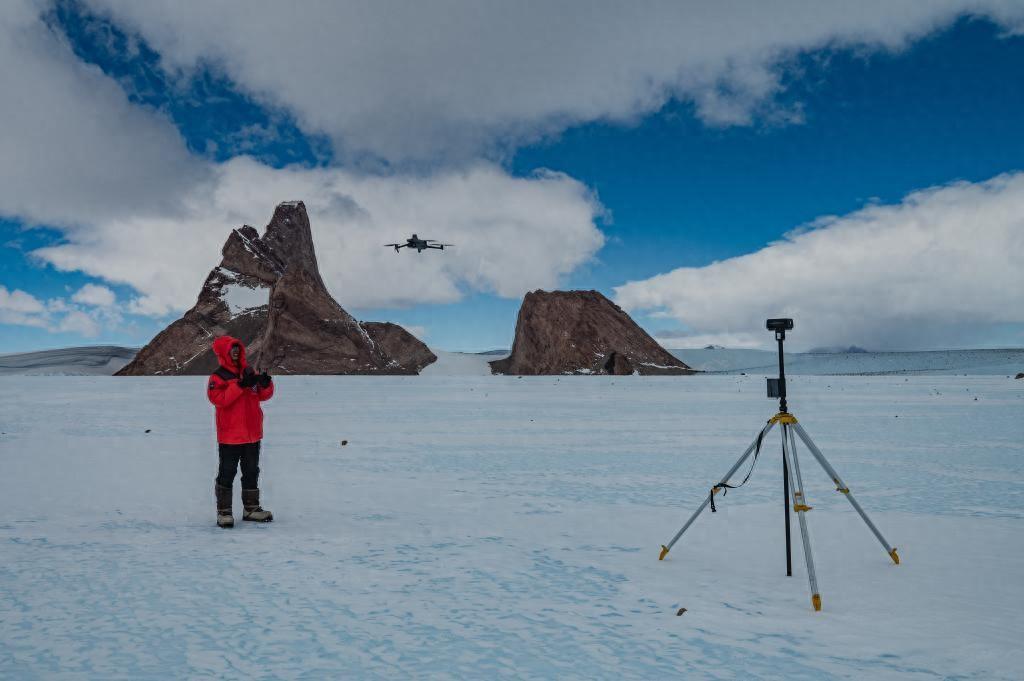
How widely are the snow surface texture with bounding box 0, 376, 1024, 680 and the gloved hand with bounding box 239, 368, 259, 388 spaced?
1.47m

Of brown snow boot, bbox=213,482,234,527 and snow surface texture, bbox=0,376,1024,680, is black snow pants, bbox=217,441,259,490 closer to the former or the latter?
brown snow boot, bbox=213,482,234,527

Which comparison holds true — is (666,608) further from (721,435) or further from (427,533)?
(721,435)

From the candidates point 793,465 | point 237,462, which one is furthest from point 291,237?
point 793,465

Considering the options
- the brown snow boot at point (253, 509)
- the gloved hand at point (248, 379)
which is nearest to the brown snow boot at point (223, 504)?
the brown snow boot at point (253, 509)

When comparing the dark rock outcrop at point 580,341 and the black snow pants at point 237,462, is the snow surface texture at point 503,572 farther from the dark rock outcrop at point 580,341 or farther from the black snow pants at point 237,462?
the dark rock outcrop at point 580,341

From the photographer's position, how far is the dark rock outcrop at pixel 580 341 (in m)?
118

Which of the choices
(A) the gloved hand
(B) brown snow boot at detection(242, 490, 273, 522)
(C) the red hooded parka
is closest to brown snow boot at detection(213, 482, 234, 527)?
(B) brown snow boot at detection(242, 490, 273, 522)

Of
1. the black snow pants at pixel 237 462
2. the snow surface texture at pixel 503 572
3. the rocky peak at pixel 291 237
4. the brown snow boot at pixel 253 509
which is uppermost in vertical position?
the rocky peak at pixel 291 237

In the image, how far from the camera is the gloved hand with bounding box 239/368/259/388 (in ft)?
23.8

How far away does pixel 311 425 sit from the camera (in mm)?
19484

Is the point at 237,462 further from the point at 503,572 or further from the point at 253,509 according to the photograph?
the point at 503,572

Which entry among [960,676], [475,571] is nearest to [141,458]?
[475,571]

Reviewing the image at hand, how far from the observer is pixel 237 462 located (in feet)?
24.9

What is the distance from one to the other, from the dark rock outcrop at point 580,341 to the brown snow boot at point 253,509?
4251 inches
